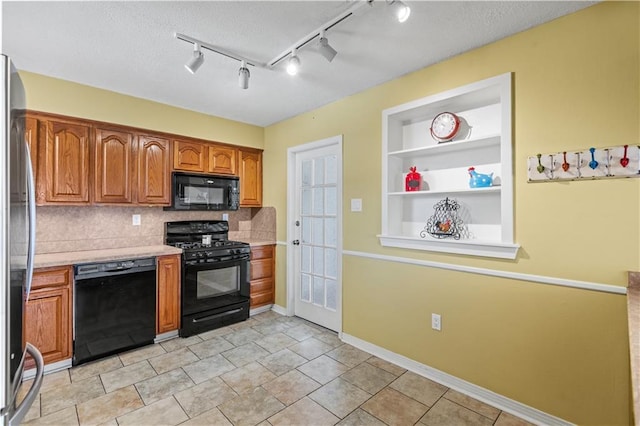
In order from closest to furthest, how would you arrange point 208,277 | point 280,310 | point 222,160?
point 208,277 < point 222,160 < point 280,310

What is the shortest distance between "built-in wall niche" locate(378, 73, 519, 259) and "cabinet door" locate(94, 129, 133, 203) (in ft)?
8.39

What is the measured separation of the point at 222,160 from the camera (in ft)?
12.8

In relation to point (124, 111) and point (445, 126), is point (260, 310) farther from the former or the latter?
point (445, 126)

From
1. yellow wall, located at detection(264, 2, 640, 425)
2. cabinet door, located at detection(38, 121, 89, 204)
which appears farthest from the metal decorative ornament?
cabinet door, located at detection(38, 121, 89, 204)

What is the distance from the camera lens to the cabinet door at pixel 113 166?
2.97 m

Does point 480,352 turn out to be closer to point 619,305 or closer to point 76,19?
point 619,305

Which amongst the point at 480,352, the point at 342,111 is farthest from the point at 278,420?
the point at 342,111

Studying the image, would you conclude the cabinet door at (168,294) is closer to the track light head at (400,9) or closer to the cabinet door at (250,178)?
the cabinet door at (250,178)

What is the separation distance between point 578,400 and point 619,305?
0.62 m

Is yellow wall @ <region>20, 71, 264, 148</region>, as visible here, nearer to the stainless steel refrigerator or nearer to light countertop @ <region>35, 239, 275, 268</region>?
light countertop @ <region>35, 239, 275, 268</region>

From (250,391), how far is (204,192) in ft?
7.43

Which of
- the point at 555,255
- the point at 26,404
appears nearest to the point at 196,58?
the point at 26,404

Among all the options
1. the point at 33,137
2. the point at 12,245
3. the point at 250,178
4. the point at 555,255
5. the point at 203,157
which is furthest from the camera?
the point at 250,178

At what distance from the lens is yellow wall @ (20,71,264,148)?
2.70 m
